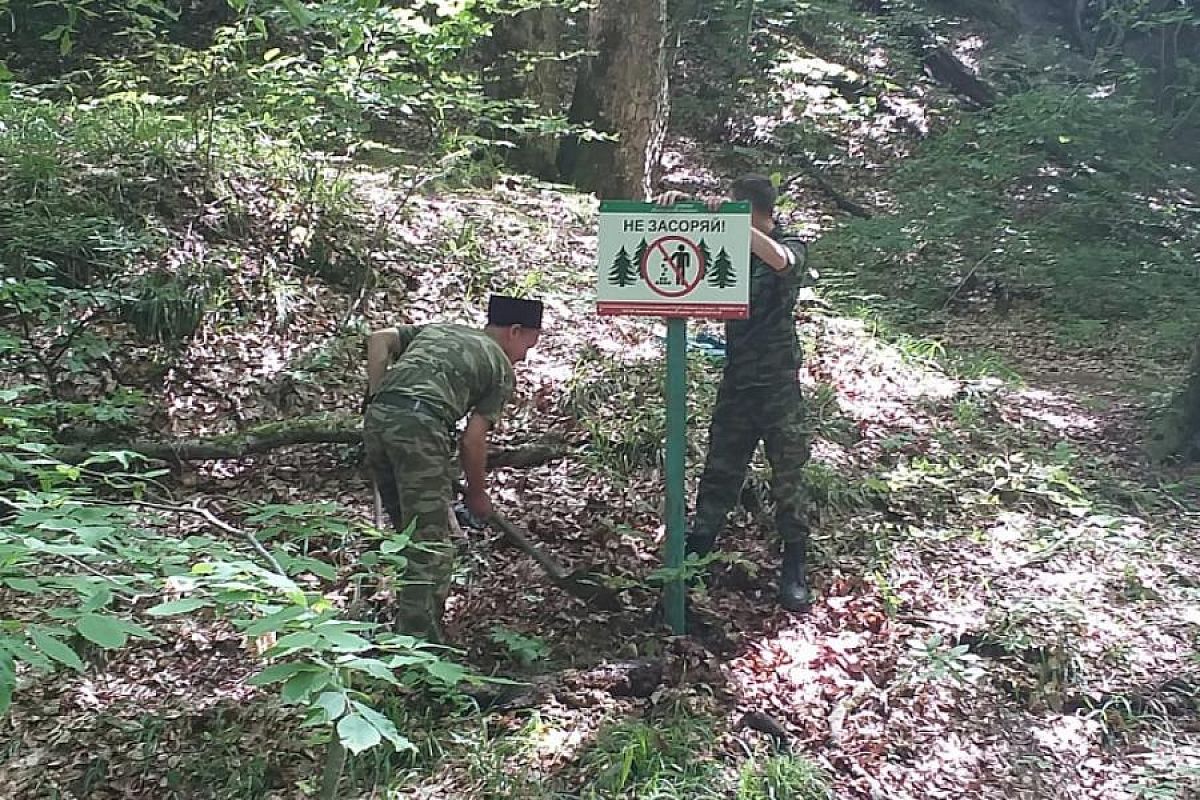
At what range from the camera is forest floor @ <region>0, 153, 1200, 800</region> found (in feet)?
11.7

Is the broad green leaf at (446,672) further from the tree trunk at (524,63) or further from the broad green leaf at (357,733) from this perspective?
the tree trunk at (524,63)

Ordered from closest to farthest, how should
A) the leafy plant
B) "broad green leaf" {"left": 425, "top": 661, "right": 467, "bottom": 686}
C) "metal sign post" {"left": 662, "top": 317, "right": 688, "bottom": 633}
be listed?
"broad green leaf" {"left": 425, "top": 661, "right": 467, "bottom": 686} < the leafy plant < "metal sign post" {"left": 662, "top": 317, "right": 688, "bottom": 633}

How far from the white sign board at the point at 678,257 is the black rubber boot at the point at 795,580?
1443 mm

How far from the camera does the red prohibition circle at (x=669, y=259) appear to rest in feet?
13.2

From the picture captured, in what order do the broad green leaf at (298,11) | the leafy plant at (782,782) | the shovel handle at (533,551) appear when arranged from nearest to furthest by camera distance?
the broad green leaf at (298,11), the leafy plant at (782,782), the shovel handle at (533,551)

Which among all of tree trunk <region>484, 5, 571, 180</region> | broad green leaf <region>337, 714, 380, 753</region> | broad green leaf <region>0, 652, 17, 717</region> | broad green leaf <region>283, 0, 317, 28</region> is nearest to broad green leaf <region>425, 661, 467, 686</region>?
broad green leaf <region>337, 714, 380, 753</region>

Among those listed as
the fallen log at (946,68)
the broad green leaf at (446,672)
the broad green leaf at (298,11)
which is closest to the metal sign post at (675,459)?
the broad green leaf at (298,11)

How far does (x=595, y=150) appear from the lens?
31.3ft

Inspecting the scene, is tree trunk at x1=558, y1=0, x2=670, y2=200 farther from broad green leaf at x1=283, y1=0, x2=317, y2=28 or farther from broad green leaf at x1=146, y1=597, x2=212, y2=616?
broad green leaf at x1=146, y1=597, x2=212, y2=616

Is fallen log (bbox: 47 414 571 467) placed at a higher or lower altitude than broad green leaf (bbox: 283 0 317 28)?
lower

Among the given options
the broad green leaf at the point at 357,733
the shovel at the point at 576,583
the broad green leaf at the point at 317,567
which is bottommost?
the shovel at the point at 576,583

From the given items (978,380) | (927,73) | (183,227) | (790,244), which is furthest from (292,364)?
(927,73)

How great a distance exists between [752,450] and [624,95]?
17.1ft

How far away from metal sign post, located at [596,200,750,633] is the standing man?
68cm
